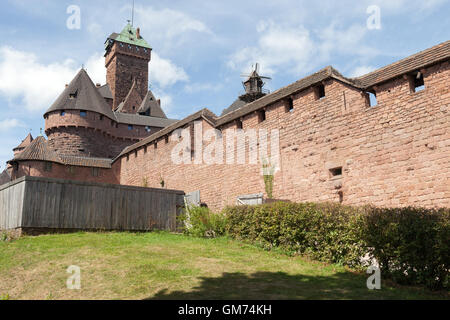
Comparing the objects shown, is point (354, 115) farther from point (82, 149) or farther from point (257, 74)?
point (82, 149)

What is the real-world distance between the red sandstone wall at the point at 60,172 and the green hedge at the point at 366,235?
82.7 feet

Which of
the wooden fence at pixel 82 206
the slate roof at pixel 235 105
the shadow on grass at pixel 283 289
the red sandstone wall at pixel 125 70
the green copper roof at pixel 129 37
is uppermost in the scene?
the green copper roof at pixel 129 37

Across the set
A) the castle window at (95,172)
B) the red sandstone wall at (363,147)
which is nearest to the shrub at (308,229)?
the red sandstone wall at (363,147)

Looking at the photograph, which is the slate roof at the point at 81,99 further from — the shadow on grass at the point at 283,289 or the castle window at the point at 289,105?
the shadow on grass at the point at 283,289

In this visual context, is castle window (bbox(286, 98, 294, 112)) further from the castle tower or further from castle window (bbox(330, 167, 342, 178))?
the castle tower

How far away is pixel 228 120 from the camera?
18.5 meters

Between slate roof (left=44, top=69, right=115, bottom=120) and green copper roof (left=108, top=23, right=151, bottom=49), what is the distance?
59.9ft

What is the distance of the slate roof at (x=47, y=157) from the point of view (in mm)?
30158

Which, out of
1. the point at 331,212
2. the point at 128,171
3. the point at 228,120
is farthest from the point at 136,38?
the point at 331,212

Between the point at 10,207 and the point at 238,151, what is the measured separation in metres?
9.77

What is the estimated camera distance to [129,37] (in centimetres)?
5841

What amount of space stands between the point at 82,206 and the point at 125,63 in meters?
47.2

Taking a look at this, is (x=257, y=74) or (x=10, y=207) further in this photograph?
(x=257, y=74)
